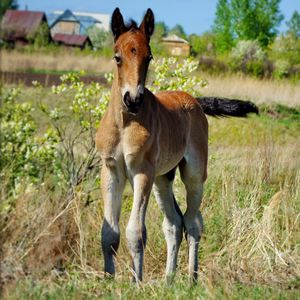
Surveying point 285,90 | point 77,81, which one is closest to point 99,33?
point 285,90

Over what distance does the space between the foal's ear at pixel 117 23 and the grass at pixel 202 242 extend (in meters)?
1.81

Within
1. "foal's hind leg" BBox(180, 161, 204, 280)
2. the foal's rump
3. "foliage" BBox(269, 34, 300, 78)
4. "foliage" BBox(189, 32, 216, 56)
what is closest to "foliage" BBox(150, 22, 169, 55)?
the foal's rump

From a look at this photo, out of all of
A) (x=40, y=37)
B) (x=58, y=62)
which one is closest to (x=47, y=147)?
(x=58, y=62)

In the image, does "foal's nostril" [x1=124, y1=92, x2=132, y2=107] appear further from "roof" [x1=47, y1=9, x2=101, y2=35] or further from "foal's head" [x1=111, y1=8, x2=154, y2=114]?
"roof" [x1=47, y1=9, x2=101, y2=35]

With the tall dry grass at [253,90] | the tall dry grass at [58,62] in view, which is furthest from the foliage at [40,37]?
the tall dry grass at [253,90]

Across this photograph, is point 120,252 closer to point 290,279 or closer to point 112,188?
point 112,188

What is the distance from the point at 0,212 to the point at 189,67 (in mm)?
6397

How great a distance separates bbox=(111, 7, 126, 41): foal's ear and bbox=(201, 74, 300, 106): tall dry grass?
15.0m

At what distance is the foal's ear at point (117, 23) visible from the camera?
7.45 metres

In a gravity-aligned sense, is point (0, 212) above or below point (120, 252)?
above

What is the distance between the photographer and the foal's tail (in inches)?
383

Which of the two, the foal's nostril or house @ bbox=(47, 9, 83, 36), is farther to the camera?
house @ bbox=(47, 9, 83, 36)

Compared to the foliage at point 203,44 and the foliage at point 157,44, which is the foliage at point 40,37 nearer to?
the foliage at point 203,44

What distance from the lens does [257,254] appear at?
8500 millimetres
